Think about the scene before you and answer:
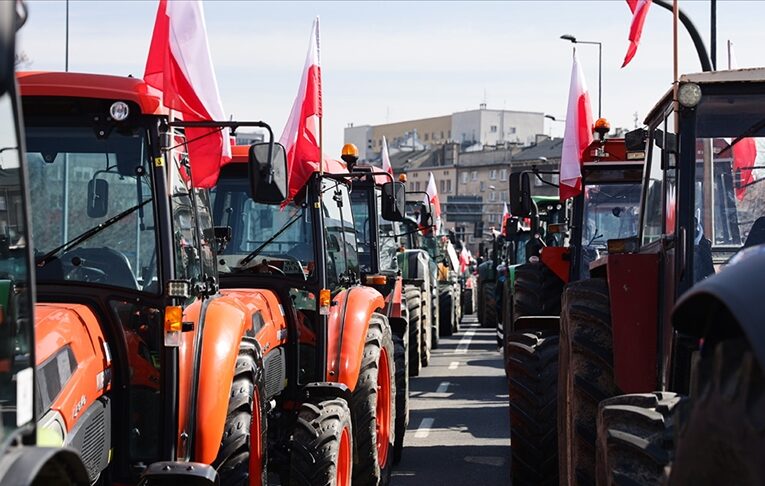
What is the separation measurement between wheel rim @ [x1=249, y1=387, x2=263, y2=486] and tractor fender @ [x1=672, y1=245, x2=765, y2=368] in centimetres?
339

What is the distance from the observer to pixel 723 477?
2883 mm

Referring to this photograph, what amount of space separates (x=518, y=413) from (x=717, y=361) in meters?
5.20

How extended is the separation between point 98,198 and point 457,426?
7772mm

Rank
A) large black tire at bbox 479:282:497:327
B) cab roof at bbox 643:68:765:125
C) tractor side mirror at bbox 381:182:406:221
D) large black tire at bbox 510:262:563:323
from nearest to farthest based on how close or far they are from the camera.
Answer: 1. cab roof at bbox 643:68:765:125
2. tractor side mirror at bbox 381:182:406:221
3. large black tire at bbox 510:262:563:323
4. large black tire at bbox 479:282:497:327

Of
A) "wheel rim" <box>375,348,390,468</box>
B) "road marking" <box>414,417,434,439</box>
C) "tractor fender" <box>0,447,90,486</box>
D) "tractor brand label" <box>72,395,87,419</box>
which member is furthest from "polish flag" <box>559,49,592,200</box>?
"tractor fender" <box>0,447,90,486</box>

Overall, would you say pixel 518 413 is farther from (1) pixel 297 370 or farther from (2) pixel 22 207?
(2) pixel 22 207

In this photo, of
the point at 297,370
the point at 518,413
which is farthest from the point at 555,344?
the point at 297,370

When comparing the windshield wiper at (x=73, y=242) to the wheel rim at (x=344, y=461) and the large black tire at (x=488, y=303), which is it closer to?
the wheel rim at (x=344, y=461)

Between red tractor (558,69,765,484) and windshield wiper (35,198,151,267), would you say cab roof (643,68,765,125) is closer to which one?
red tractor (558,69,765,484)

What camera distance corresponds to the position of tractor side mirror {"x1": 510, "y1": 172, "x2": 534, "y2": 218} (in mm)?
10312

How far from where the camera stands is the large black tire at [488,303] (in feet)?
95.1

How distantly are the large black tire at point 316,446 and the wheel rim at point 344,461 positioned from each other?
0.09 m

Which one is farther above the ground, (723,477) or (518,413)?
(723,477)

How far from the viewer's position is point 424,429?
40.9 ft
